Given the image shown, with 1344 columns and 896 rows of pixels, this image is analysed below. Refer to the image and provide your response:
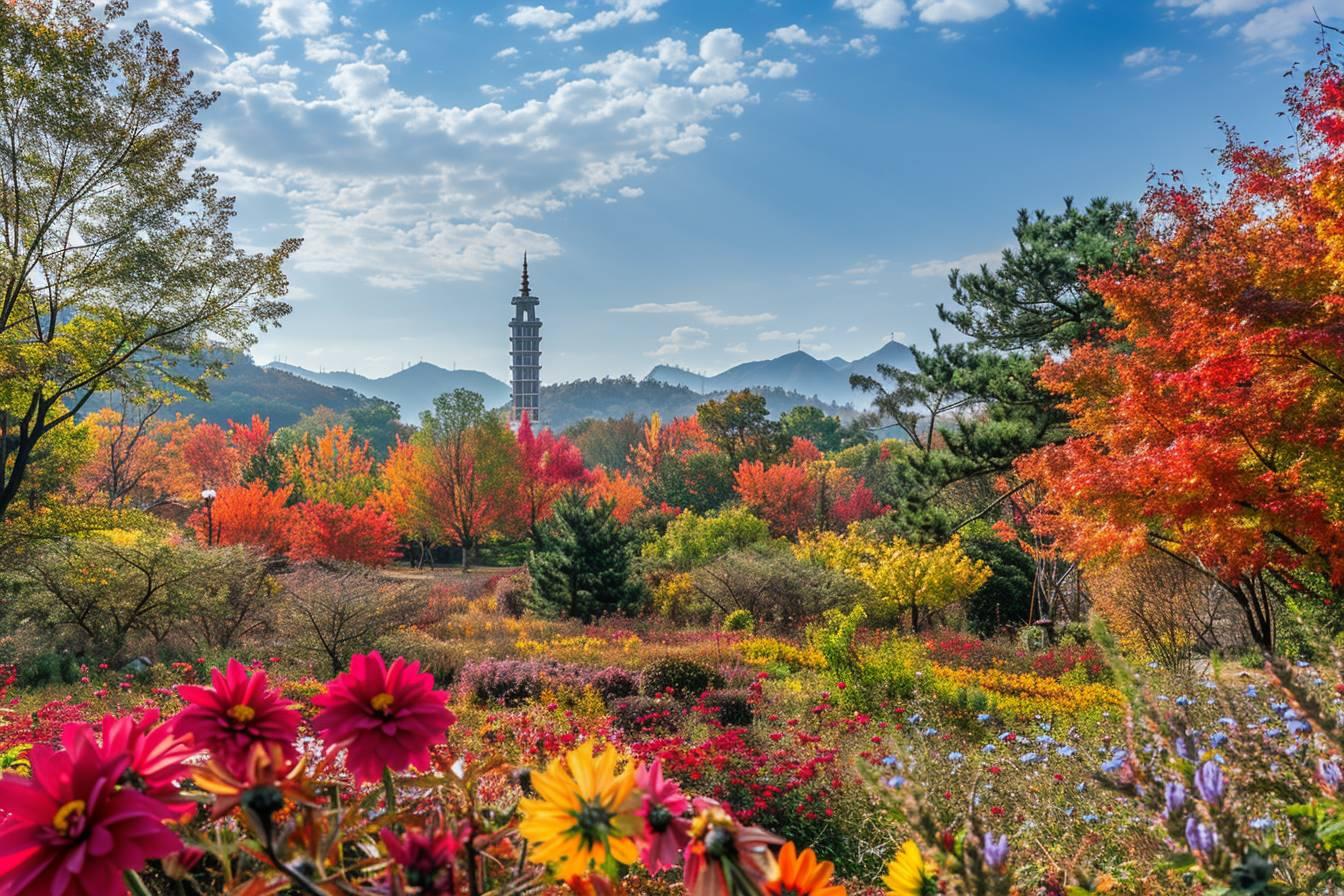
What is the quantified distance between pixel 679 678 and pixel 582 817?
8.26m

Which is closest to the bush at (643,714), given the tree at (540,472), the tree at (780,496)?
the tree at (780,496)

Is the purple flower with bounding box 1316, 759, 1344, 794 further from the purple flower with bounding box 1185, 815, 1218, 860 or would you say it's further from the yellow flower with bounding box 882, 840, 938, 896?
the yellow flower with bounding box 882, 840, 938, 896

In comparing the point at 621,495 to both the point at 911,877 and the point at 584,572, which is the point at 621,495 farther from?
the point at 911,877

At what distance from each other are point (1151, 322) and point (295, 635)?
1235cm

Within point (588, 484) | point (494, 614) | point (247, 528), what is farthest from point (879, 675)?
point (588, 484)

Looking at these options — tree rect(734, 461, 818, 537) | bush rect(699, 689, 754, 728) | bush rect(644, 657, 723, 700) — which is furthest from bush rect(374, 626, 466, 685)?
tree rect(734, 461, 818, 537)

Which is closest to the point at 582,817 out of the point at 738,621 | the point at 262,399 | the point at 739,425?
the point at 738,621

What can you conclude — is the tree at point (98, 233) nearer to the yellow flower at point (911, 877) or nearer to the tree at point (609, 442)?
the yellow flower at point (911, 877)

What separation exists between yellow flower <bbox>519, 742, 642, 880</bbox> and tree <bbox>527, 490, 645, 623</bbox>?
49.0 ft

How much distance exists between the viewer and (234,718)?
1047 millimetres

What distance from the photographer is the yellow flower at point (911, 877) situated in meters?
1.08

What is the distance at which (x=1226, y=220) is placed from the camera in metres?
8.76

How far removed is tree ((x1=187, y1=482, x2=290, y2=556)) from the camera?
66.1 ft

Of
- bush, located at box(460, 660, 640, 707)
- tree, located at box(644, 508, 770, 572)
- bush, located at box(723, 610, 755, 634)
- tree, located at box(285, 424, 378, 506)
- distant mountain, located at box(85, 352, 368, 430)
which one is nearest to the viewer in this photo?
bush, located at box(460, 660, 640, 707)
